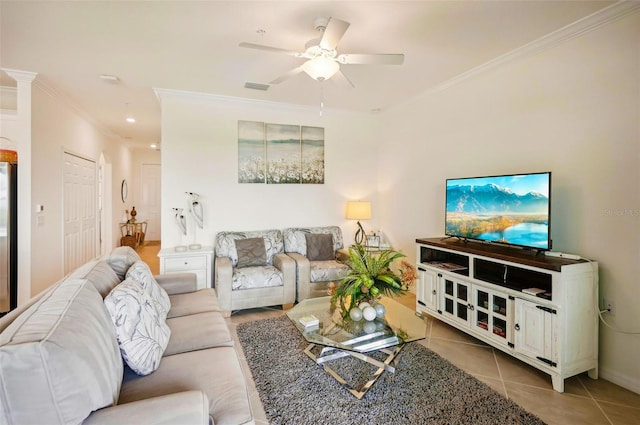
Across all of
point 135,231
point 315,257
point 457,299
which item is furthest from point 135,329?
point 135,231

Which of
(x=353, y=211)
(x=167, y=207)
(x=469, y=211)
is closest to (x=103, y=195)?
(x=167, y=207)

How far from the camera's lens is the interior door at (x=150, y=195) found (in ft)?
29.0

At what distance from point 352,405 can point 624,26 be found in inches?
126

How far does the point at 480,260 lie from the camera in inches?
113

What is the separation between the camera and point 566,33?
2.51 m

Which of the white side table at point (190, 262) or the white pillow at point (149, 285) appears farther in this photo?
the white side table at point (190, 262)

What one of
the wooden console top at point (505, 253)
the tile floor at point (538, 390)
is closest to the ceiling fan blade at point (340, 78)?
the wooden console top at point (505, 253)

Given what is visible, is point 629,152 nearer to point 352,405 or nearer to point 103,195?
point 352,405

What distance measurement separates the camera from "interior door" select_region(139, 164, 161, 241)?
884 centimetres

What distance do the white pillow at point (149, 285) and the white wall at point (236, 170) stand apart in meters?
1.97

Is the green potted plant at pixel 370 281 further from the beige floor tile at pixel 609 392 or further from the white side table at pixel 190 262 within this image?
the white side table at pixel 190 262

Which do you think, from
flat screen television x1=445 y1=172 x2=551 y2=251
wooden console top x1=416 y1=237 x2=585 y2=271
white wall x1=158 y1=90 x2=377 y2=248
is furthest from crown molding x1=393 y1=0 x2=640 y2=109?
white wall x1=158 y1=90 x2=377 y2=248

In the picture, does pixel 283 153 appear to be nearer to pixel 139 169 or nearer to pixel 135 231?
pixel 135 231

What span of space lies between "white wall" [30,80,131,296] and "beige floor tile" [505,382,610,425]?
4.77 metres
